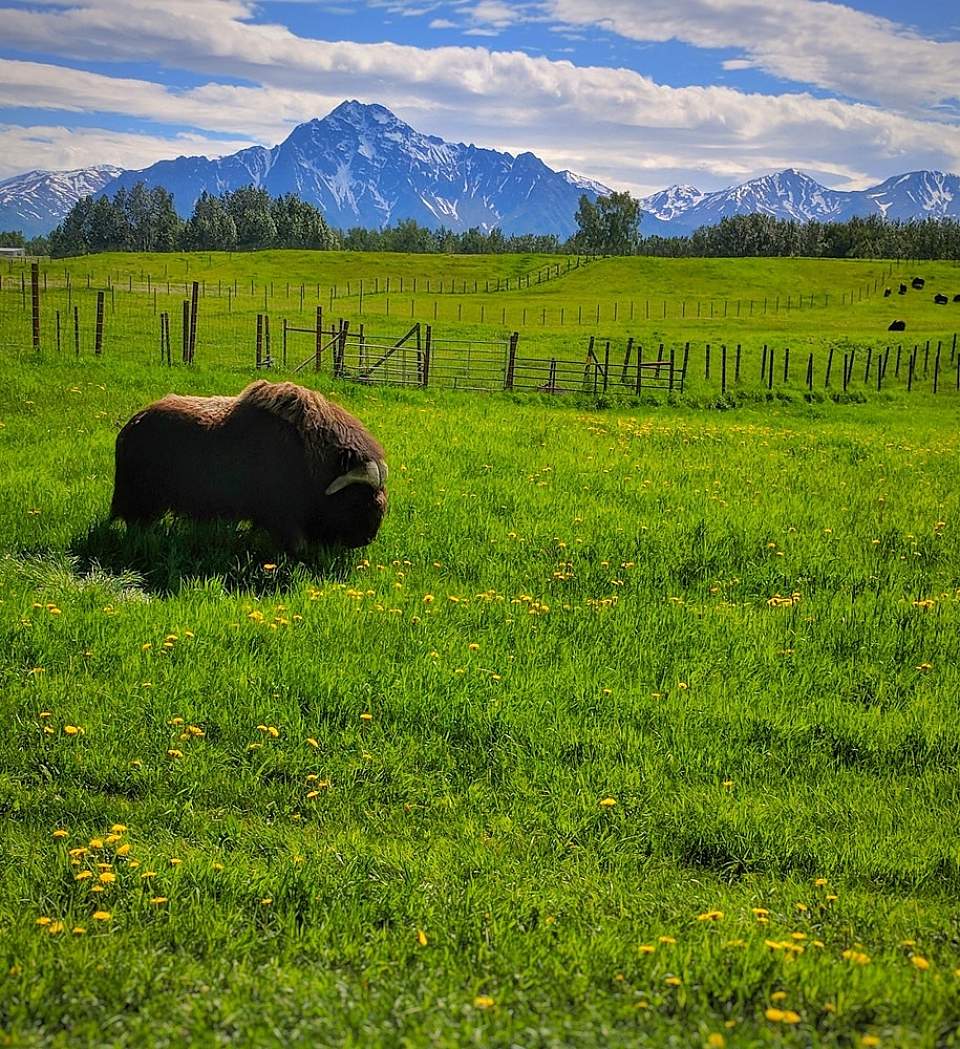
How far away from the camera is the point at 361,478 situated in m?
11.9

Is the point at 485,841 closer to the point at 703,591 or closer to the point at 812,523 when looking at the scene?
the point at 703,591

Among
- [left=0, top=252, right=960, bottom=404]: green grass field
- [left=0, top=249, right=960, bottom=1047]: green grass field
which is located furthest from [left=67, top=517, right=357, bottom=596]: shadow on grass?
[left=0, top=252, right=960, bottom=404]: green grass field

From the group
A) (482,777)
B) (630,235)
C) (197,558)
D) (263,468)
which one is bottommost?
(482,777)

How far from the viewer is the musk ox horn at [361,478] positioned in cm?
1189

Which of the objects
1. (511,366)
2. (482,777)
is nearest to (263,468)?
(482,777)

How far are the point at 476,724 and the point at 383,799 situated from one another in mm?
1224

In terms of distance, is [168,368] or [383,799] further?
[168,368]

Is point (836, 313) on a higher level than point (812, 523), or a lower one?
higher

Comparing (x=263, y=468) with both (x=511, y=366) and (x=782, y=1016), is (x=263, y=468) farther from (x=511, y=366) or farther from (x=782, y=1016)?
(x=511, y=366)

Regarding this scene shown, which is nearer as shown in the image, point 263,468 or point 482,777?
point 482,777

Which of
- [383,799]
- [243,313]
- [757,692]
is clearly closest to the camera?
[383,799]

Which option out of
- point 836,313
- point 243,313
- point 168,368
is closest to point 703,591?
point 168,368

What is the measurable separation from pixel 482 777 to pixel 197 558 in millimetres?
5897

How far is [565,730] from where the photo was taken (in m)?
8.10
